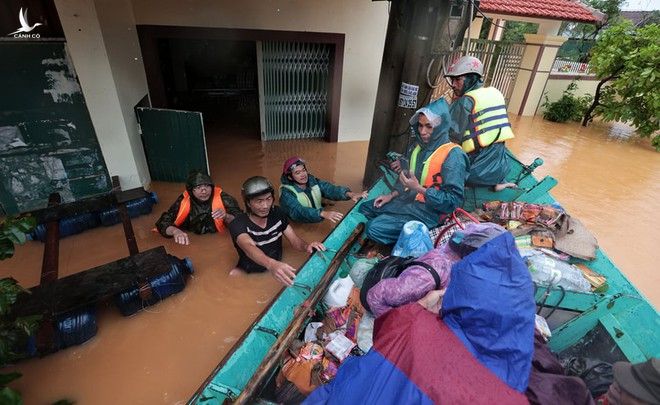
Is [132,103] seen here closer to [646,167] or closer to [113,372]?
[113,372]

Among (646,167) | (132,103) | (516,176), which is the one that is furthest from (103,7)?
(646,167)

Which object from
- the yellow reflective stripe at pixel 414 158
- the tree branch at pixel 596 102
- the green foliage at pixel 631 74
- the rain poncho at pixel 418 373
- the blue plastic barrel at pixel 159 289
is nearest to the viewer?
the rain poncho at pixel 418 373

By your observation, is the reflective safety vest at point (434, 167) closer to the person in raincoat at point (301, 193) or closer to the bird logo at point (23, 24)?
the person in raincoat at point (301, 193)

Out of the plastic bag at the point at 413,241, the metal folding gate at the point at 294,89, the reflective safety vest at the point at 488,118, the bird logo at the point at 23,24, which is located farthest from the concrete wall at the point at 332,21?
the plastic bag at the point at 413,241

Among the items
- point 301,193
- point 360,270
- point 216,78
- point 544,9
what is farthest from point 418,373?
point 216,78

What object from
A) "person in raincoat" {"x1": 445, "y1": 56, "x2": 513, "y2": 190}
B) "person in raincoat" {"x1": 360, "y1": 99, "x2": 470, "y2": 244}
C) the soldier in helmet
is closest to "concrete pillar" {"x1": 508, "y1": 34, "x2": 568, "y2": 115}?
"person in raincoat" {"x1": 445, "y1": 56, "x2": 513, "y2": 190}

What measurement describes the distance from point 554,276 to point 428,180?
1144 millimetres

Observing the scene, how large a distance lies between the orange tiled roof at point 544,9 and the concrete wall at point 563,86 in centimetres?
151

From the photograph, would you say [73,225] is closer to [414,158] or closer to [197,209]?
[197,209]

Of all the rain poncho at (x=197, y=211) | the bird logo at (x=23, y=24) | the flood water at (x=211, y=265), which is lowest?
the flood water at (x=211, y=265)

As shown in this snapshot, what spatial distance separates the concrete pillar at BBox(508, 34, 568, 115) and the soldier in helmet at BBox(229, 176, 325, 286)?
8.74 metres

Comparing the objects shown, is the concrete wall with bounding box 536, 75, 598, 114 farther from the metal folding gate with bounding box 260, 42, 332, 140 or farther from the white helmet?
the white helmet

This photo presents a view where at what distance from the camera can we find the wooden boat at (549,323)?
1731mm

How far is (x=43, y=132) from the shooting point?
3793mm
